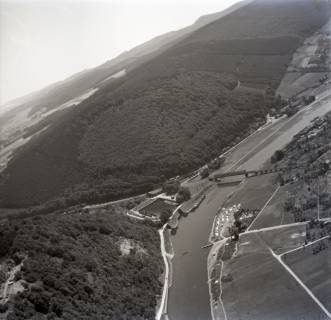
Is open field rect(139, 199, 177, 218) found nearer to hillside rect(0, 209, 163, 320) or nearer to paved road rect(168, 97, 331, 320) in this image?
hillside rect(0, 209, 163, 320)

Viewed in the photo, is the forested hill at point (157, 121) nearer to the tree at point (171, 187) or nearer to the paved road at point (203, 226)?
the tree at point (171, 187)

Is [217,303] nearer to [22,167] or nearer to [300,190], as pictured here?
[300,190]

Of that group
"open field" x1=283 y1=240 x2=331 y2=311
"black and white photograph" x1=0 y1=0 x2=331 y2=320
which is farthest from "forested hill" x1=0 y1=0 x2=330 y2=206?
"open field" x1=283 y1=240 x2=331 y2=311

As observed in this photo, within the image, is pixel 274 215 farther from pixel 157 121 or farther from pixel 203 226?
pixel 157 121

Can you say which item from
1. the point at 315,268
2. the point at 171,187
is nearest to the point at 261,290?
the point at 315,268

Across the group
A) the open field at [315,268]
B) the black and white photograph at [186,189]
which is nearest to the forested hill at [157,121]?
the black and white photograph at [186,189]

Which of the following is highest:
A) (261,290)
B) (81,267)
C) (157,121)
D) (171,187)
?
(157,121)

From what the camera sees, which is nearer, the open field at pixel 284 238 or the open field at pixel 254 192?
the open field at pixel 284 238

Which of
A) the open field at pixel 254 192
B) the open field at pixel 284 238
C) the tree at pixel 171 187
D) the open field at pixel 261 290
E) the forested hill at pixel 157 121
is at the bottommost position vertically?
the open field at pixel 261 290

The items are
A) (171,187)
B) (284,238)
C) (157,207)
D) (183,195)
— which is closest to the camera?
(284,238)
